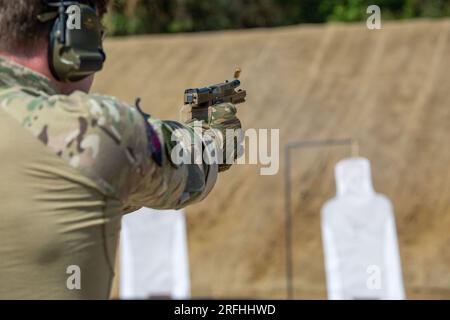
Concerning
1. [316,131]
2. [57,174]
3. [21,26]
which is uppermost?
[316,131]

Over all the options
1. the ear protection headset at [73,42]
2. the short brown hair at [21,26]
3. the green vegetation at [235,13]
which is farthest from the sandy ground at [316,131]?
the short brown hair at [21,26]

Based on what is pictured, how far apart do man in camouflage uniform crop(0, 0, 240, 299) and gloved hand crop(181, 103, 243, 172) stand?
0.40 meters

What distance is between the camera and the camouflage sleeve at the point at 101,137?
200 centimetres

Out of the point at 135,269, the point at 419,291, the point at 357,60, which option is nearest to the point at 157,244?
the point at 135,269

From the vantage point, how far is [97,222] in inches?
79.6

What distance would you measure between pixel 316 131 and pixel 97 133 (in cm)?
1537

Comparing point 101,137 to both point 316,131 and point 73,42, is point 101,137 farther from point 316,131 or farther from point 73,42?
point 316,131

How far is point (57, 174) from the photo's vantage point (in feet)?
6.53

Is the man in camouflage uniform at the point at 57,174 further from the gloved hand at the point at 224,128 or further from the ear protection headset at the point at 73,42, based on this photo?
the gloved hand at the point at 224,128

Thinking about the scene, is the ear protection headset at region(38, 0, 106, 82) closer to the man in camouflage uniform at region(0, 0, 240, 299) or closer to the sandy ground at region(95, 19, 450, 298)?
the man in camouflage uniform at region(0, 0, 240, 299)

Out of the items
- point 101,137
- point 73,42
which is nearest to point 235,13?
point 73,42

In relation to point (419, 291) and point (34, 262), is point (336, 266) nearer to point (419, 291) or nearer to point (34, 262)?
point (419, 291)

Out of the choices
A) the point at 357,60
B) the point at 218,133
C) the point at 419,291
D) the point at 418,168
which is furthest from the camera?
the point at 357,60

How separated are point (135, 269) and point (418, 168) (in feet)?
19.1
